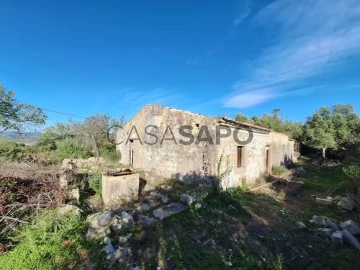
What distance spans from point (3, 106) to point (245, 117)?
80.4 feet

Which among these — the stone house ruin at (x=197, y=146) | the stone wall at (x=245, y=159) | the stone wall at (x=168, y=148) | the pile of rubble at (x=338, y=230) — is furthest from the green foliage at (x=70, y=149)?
the pile of rubble at (x=338, y=230)

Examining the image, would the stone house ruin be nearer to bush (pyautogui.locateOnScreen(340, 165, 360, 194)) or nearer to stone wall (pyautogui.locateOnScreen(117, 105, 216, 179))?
stone wall (pyautogui.locateOnScreen(117, 105, 216, 179))

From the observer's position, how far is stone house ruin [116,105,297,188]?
31.9 ft

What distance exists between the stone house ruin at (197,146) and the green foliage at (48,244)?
5.33 m

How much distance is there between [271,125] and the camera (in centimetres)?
2786

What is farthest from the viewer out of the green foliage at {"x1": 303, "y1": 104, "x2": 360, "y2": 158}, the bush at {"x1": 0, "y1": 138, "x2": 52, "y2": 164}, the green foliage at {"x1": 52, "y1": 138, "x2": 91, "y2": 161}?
the green foliage at {"x1": 303, "y1": 104, "x2": 360, "y2": 158}

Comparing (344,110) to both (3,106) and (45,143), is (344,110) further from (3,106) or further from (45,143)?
(3,106)

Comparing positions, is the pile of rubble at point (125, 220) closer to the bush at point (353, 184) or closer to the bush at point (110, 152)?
the bush at point (353, 184)

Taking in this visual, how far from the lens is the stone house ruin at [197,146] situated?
9.71 metres

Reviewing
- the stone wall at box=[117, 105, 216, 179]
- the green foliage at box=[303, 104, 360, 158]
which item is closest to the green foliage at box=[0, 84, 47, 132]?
the stone wall at box=[117, 105, 216, 179]

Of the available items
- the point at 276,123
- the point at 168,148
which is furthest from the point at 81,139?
the point at 276,123

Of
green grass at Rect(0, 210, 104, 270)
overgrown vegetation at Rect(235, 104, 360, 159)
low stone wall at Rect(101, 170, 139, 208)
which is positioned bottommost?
green grass at Rect(0, 210, 104, 270)

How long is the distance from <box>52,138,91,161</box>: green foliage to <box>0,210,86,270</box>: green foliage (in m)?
12.0

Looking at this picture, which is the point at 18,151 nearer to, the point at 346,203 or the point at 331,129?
the point at 346,203
